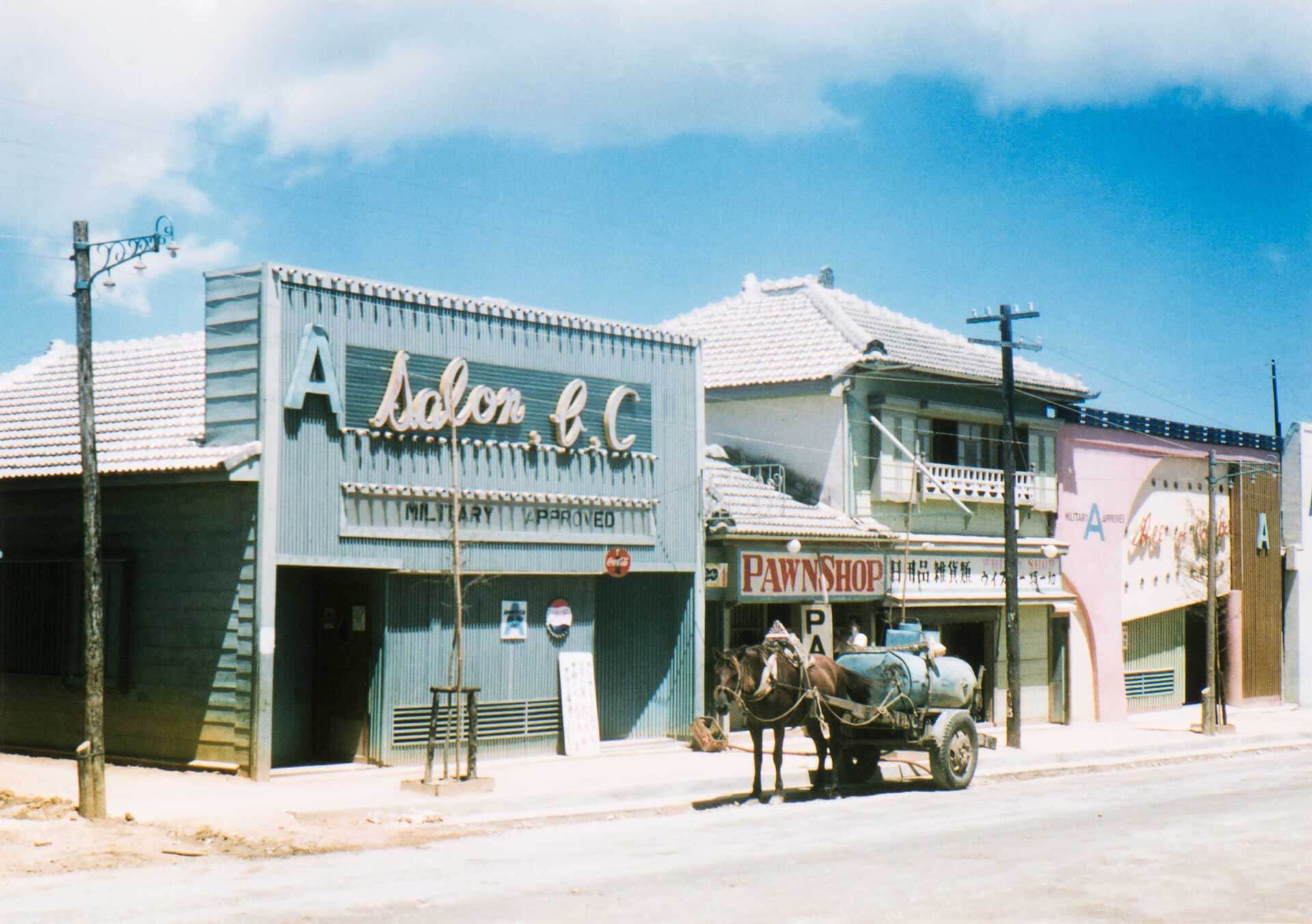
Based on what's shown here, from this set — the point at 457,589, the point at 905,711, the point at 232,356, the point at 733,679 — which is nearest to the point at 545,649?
the point at 457,589

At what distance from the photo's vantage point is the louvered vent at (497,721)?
21859 mm

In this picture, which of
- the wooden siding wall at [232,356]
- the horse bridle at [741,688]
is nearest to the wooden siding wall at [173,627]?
the wooden siding wall at [232,356]

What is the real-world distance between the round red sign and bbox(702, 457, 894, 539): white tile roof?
2232 millimetres

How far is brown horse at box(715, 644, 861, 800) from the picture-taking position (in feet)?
61.7

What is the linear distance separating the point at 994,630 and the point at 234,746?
1907 centimetres

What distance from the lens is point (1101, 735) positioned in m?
32.0

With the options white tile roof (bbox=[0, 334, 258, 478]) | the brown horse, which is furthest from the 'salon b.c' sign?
the brown horse

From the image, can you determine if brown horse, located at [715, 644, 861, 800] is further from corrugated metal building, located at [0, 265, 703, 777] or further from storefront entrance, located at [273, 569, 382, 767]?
storefront entrance, located at [273, 569, 382, 767]

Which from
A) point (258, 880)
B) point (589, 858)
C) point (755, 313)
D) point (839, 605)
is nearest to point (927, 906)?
point (589, 858)

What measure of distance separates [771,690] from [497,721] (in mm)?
5873

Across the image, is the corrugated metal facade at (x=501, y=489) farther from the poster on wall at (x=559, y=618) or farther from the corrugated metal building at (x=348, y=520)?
the poster on wall at (x=559, y=618)

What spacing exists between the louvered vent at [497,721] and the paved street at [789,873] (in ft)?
16.1

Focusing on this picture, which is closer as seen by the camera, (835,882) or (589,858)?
(835,882)

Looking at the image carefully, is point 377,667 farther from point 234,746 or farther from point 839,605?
point 839,605
